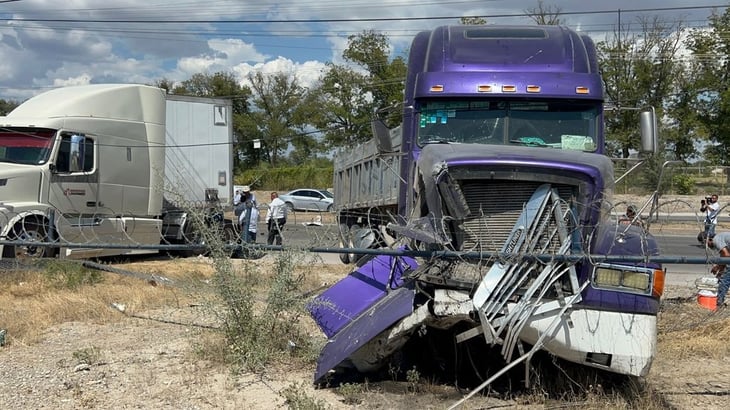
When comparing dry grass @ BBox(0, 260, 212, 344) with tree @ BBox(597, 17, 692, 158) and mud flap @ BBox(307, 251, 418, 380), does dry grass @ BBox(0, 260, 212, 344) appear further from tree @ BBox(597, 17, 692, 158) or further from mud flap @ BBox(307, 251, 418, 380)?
tree @ BBox(597, 17, 692, 158)

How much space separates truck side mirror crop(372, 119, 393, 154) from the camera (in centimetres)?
747

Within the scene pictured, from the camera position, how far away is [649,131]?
7219mm

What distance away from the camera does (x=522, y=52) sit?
752 centimetres

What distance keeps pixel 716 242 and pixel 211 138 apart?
36.9ft

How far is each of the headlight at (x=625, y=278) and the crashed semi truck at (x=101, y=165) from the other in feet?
26.1

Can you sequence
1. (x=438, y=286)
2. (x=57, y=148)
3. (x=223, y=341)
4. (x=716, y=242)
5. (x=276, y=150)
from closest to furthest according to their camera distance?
(x=438, y=286) < (x=223, y=341) < (x=716, y=242) < (x=57, y=148) < (x=276, y=150)

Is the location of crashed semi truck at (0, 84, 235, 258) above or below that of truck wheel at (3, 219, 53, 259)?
above

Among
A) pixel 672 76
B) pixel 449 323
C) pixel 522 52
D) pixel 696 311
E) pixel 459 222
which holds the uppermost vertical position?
pixel 672 76

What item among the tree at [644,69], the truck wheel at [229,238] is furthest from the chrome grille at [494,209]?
the tree at [644,69]

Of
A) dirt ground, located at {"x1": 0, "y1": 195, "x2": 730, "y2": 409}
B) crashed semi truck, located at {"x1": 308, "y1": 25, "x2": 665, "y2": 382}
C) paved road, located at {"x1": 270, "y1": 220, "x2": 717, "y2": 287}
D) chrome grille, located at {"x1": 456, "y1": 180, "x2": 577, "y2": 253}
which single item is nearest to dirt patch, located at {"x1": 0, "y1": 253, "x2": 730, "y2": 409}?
dirt ground, located at {"x1": 0, "y1": 195, "x2": 730, "y2": 409}

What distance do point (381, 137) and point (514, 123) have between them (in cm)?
139

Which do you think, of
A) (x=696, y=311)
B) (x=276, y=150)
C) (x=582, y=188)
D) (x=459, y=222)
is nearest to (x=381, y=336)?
(x=459, y=222)

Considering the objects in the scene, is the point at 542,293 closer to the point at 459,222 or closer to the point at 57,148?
the point at 459,222

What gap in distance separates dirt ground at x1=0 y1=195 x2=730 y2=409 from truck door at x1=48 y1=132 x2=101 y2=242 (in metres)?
5.75
